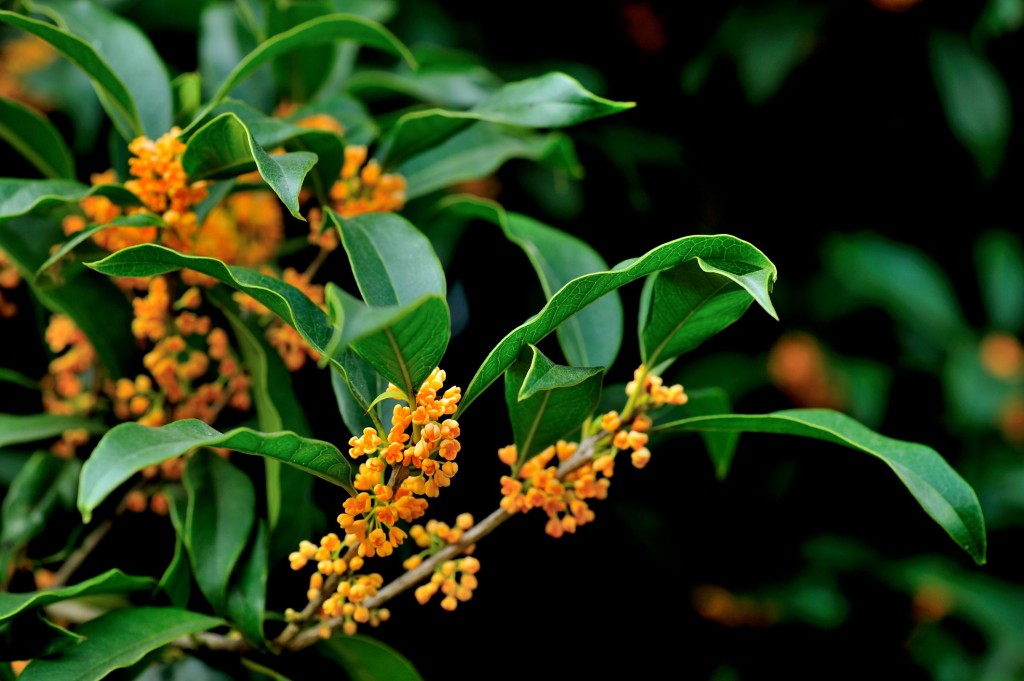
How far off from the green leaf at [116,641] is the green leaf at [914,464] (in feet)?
1.42

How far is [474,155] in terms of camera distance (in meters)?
0.98

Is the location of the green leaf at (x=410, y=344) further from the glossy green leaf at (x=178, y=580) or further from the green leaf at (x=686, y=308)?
the glossy green leaf at (x=178, y=580)

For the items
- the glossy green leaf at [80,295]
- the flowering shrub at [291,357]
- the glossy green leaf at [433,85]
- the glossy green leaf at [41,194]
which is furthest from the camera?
Result: the glossy green leaf at [433,85]

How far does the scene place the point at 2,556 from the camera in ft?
2.79

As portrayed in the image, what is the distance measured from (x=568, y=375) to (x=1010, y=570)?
5.61 ft

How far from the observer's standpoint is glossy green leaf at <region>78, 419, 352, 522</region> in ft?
1.59

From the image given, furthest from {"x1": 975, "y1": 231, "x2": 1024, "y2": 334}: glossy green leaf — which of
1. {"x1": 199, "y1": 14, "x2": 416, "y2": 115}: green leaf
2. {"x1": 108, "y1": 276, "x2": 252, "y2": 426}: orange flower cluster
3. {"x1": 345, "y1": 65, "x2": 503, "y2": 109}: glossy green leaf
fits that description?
{"x1": 108, "y1": 276, "x2": 252, "y2": 426}: orange flower cluster

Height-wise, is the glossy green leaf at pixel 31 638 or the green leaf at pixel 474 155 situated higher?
the green leaf at pixel 474 155

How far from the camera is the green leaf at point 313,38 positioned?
0.79m

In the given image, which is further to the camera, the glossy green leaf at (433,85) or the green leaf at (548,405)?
the glossy green leaf at (433,85)

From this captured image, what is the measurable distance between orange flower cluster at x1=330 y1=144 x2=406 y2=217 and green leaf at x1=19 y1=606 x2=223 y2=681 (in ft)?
1.22

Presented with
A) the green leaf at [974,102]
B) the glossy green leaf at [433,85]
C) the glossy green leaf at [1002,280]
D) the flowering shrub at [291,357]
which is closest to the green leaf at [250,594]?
the flowering shrub at [291,357]

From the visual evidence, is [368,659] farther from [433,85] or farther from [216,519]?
[433,85]

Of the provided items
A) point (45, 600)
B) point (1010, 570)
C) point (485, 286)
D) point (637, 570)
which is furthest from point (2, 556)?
point (1010, 570)
